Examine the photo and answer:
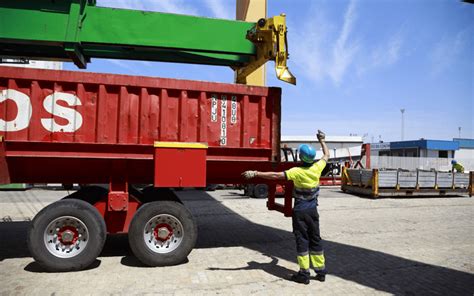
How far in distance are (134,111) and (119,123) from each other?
29 cm

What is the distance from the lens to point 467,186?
1702 centimetres

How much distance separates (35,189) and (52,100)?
1399 centimetres

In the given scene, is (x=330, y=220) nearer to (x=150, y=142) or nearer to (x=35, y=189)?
(x=150, y=142)

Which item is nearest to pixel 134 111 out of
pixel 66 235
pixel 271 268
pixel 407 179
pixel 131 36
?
pixel 131 36

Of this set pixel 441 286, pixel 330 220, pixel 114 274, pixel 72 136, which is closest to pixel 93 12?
pixel 72 136

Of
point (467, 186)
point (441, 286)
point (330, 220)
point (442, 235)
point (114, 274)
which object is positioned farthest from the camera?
point (467, 186)

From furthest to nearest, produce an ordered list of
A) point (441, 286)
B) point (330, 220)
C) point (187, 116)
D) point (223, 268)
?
point (330, 220)
point (187, 116)
point (223, 268)
point (441, 286)

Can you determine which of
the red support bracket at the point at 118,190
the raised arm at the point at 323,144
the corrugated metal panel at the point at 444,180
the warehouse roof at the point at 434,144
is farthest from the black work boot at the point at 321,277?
the warehouse roof at the point at 434,144

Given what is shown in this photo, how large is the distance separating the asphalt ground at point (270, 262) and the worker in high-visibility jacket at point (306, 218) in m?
0.22

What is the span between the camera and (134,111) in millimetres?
5676

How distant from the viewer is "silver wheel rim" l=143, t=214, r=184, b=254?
5516mm

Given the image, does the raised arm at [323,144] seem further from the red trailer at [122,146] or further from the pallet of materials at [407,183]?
the pallet of materials at [407,183]

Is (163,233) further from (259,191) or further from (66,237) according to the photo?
(259,191)

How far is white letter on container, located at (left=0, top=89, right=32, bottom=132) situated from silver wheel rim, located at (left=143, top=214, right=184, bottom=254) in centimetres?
233
